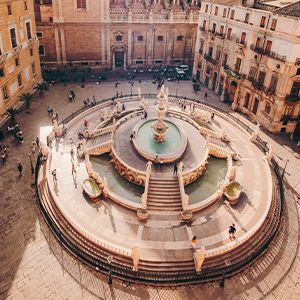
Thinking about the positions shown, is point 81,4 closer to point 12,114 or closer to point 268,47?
point 12,114

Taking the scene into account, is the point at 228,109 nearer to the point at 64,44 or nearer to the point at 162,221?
the point at 162,221

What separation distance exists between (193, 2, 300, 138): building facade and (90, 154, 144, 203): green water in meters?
20.4

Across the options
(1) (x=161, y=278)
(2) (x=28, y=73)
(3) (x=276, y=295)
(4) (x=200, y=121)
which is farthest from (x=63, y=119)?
(3) (x=276, y=295)

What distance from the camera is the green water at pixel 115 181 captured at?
25.6 m

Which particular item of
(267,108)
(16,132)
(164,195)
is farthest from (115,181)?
(267,108)

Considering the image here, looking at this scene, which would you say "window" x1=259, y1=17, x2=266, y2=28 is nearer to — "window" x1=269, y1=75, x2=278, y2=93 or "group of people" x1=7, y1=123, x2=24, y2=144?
"window" x1=269, y1=75, x2=278, y2=93

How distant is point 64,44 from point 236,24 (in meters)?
28.2

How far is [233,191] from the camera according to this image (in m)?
25.5

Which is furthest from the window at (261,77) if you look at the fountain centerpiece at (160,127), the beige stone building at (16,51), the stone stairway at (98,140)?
the beige stone building at (16,51)

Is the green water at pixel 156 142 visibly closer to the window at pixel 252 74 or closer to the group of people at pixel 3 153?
the group of people at pixel 3 153

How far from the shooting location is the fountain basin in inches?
984

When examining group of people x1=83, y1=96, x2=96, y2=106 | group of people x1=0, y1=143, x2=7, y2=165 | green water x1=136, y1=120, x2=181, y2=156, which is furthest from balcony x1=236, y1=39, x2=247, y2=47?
group of people x1=0, y1=143, x2=7, y2=165

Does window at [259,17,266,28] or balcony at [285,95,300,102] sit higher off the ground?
window at [259,17,266,28]

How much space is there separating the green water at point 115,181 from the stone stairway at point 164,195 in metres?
1.24
